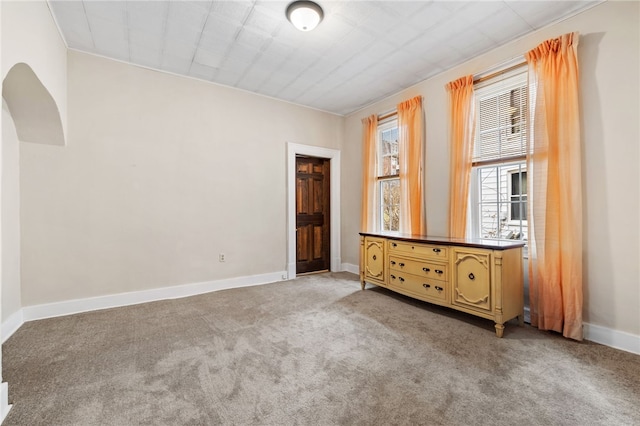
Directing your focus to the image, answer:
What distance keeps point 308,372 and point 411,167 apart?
9.76 feet

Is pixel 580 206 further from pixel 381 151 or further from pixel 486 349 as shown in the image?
pixel 381 151

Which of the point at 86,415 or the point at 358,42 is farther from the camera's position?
the point at 358,42

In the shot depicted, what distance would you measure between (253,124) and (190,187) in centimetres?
138

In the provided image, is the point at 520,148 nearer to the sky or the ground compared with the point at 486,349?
nearer to the sky

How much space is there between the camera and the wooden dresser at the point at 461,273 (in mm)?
2607

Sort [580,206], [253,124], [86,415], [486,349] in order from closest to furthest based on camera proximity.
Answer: [86,415] → [486,349] → [580,206] → [253,124]

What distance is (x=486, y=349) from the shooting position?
2340 mm

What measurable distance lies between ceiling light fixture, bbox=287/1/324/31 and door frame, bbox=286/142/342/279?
7.44 ft

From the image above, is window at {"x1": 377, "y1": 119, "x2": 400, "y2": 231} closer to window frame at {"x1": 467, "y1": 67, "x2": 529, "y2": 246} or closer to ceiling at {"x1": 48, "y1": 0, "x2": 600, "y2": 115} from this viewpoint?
ceiling at {"x1": 48, "y1": 0, "x2": 600, "y2": 115}

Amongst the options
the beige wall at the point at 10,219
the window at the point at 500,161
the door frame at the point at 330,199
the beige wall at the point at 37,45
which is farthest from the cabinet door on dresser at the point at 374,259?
the beige wall at the point at 10,219

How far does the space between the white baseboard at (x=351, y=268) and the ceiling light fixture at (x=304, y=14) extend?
375cm

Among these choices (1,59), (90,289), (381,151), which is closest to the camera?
(1,59)

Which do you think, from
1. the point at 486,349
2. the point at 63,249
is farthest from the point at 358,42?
the point at 63,249

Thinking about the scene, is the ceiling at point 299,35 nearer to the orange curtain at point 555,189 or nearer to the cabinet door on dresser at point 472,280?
the orange curtain at point 555,189
